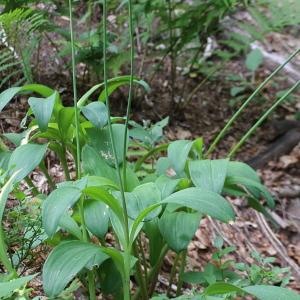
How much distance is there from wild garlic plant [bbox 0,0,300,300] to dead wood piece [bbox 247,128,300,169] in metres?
1.56

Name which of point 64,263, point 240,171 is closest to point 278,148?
point 240,171

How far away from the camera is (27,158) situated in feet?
5.24

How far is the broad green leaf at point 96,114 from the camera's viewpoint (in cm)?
168

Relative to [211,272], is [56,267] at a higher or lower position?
higher

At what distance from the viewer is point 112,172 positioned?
5.58 ft

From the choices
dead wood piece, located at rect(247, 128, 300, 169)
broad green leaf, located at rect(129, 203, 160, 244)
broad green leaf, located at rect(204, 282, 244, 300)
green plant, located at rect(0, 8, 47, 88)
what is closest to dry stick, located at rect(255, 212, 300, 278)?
dead wood piece, located at rect(247, 128, 300, 169)

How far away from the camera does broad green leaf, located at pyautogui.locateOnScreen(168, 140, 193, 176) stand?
1722 millimetres

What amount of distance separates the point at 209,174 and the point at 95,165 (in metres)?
0.40

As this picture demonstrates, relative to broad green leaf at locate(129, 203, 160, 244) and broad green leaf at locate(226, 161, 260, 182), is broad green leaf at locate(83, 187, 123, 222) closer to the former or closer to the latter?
broad green leaf at locate(129, 203, 160, 244)

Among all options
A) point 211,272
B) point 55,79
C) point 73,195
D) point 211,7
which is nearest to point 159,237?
point 211,272

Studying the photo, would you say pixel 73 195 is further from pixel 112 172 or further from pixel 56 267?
pixel 112 172

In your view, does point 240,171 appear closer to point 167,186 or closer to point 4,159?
point 167,186

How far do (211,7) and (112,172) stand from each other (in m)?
1.89

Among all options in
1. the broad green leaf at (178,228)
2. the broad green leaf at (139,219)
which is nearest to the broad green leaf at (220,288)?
the broad green leaf at (178,228)
